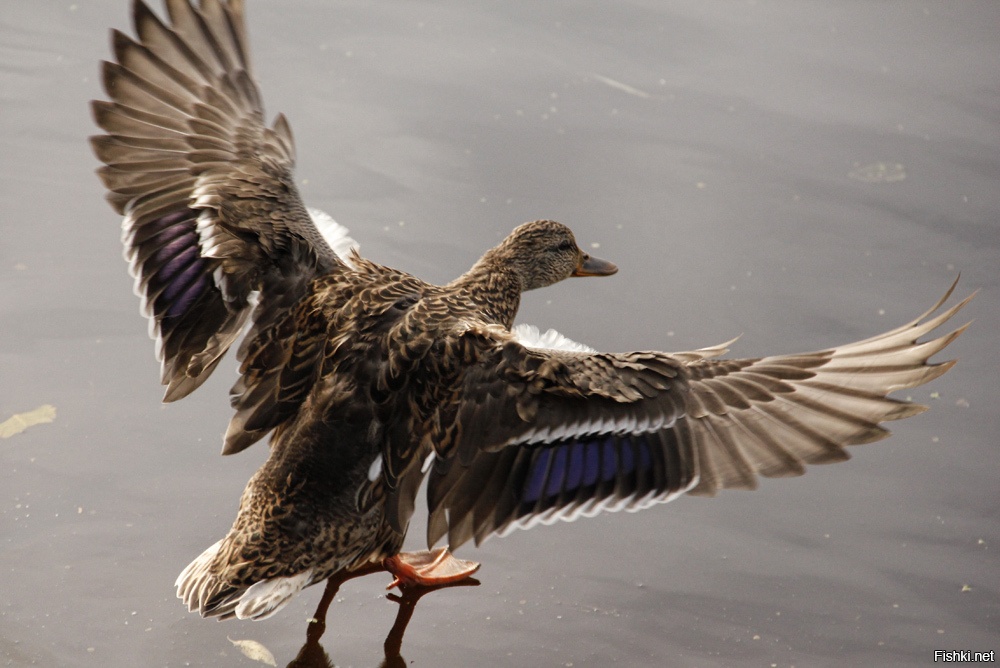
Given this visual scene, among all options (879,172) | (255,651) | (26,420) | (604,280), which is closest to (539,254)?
(604,280)

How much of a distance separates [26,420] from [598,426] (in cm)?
207

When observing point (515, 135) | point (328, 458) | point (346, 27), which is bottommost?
point (328, 458)

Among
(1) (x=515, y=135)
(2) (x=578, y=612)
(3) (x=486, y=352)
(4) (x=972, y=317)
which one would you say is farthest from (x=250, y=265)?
(4) (x=972, y=317)

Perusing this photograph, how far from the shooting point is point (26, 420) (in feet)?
12.6

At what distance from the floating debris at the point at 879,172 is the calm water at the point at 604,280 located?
4 centimetres

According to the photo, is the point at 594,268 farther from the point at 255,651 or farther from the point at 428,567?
the point at 255,651

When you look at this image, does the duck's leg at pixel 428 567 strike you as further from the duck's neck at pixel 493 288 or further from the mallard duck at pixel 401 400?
the duck's neck at pixel 493 288

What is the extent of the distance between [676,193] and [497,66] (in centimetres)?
136

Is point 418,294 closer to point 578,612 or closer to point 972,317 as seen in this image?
point 578,612

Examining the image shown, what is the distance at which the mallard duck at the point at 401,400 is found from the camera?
289 centimetres

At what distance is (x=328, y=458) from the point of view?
3.04m

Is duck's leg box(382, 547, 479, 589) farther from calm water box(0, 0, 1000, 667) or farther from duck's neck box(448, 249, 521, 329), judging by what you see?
duck's neck box(448, 249, 521, 329)

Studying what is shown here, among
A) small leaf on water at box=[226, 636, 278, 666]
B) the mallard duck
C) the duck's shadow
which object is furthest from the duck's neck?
small leaf on water at box=[226, 636, 278, 666]

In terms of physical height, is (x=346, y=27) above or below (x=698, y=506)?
above
